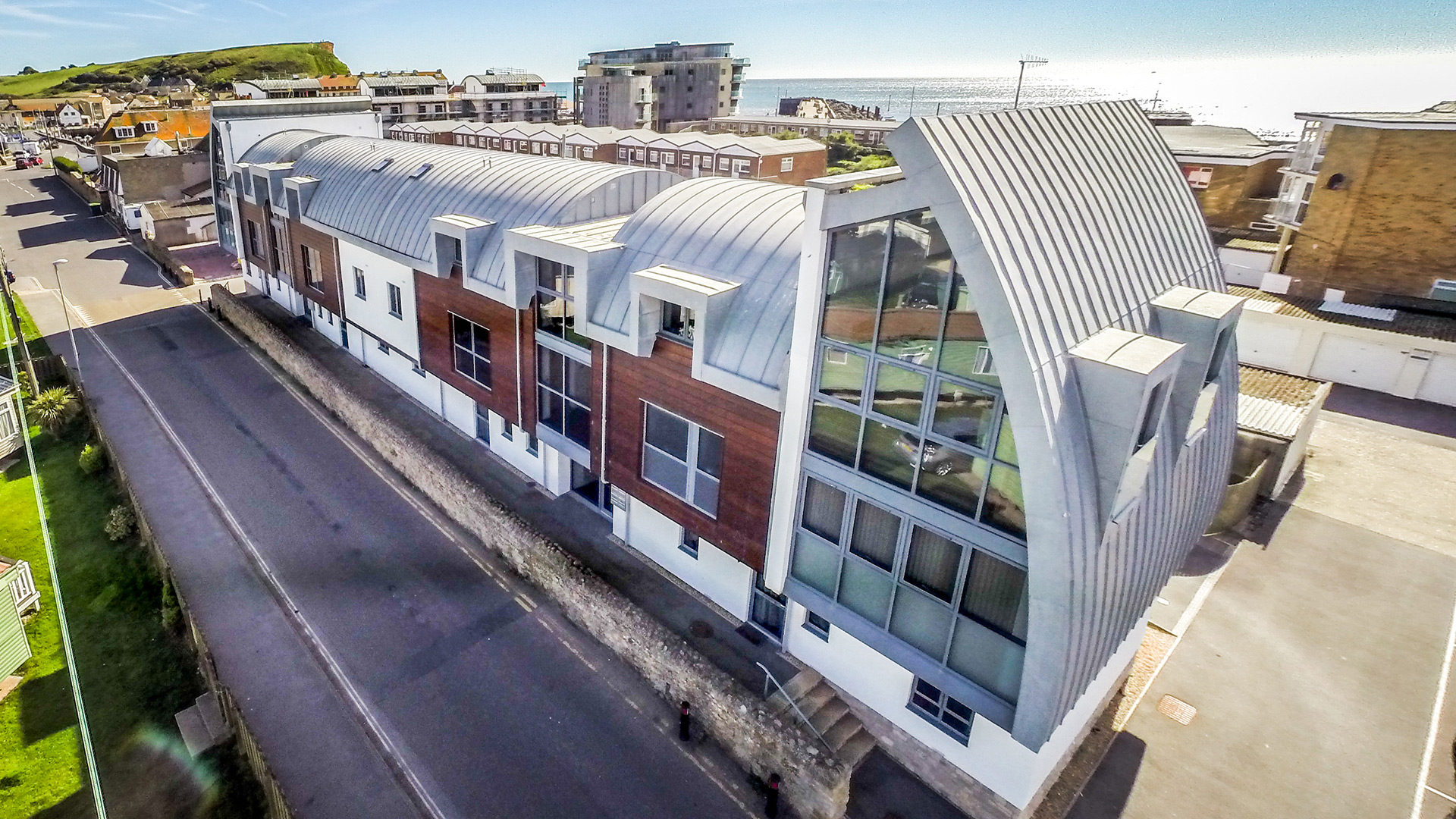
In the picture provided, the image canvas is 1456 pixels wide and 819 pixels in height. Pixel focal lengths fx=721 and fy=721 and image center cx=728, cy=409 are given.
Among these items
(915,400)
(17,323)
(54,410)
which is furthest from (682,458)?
(17,323)

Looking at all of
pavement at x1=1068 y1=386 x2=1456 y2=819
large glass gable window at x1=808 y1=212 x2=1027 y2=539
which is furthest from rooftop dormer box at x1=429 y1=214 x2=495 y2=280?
pavement at x1=1068 y1=386 x2=1456 y2=819

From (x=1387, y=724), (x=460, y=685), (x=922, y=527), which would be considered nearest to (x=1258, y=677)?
(x=1387, y=724)

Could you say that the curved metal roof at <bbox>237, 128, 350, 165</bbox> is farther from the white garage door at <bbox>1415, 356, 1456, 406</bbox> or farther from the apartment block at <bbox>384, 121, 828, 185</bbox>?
the white garage door at <bbox>1415, 356, 1456, 406</bbox>

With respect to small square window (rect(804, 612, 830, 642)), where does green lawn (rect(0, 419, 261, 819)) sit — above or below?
below

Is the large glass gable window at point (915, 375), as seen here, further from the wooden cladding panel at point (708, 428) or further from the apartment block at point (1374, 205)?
the apartment block at point (1374, 205)

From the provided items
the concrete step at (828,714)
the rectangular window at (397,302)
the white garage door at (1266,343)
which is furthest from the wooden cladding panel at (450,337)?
the white garage door at (1266,343)

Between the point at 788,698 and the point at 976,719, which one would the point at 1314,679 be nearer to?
the point at 976,719
